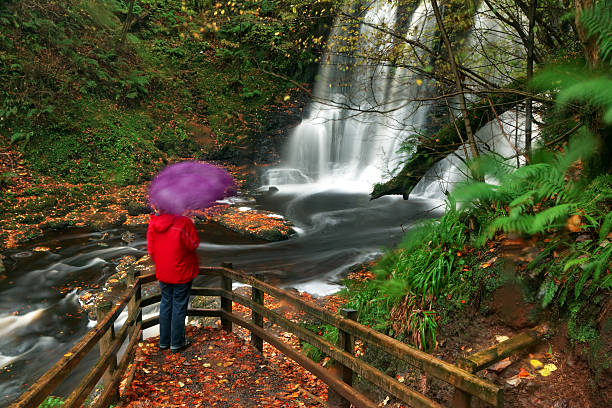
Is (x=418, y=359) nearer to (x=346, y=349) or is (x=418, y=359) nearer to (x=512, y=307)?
(x=346, y=349)

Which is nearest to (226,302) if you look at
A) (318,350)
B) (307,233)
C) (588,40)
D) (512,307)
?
(318,350)

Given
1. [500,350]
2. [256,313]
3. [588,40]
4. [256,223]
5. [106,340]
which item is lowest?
[256,223]

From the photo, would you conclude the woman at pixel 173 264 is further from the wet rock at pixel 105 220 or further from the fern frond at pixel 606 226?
the wet rock at pixel 105 220

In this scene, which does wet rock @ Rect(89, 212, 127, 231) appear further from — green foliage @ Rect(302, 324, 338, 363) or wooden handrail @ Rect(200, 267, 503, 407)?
wooden handrail @ Rect(200, 267, 503, 407)

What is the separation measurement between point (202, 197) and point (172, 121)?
53.7 feet

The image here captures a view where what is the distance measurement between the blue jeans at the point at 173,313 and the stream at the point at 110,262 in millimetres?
2395

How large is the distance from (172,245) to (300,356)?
1.90m

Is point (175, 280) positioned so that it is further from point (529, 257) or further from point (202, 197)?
point (529, 257)

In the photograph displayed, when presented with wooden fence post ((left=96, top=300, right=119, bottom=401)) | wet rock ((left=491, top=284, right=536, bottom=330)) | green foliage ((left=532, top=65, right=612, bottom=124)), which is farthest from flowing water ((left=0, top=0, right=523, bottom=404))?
wooden fence post ((left=96, top=300, right=119, bottom=401))

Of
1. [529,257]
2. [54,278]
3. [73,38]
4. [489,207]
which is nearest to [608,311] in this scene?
[529,257]

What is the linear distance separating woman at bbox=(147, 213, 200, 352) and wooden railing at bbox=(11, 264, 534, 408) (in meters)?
0.35

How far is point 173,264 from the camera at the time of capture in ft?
15.6

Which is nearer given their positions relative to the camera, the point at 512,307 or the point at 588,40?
the point at 588,40

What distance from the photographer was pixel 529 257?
3.67 m
